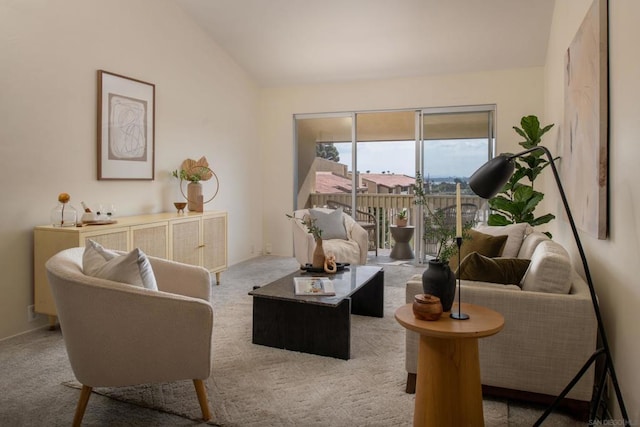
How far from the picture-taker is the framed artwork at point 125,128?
396 centimetres

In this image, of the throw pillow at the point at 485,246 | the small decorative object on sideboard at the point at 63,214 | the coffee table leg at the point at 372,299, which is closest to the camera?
the throw pillow at the point at 485,246

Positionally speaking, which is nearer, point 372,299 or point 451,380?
point 451,380

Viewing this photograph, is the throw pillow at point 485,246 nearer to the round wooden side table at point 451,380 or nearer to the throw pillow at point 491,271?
the throw pillow at point 491,271

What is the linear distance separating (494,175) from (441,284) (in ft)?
1.64

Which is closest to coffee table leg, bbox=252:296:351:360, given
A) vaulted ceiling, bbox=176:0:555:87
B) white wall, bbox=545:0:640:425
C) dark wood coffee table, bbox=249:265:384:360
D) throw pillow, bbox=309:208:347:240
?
dark wood coffee table, bbox=249:265:384:360

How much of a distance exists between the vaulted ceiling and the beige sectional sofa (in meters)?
3.26

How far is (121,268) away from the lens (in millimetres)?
2062

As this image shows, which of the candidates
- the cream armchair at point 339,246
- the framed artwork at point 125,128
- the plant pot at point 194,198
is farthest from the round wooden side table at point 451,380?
the plant pot at point 194,198

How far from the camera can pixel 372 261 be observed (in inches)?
254

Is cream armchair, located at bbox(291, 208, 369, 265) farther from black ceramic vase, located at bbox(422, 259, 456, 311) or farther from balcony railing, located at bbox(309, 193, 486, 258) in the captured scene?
black ceramic vase, located at bbox(422, 259, 456, 311)

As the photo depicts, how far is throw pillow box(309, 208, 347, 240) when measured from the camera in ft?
16.9

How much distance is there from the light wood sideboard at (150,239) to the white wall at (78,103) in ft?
0.53

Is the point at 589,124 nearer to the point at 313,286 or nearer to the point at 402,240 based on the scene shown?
the point at 313,286

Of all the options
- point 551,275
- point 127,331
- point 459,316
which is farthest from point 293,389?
point 551,275
